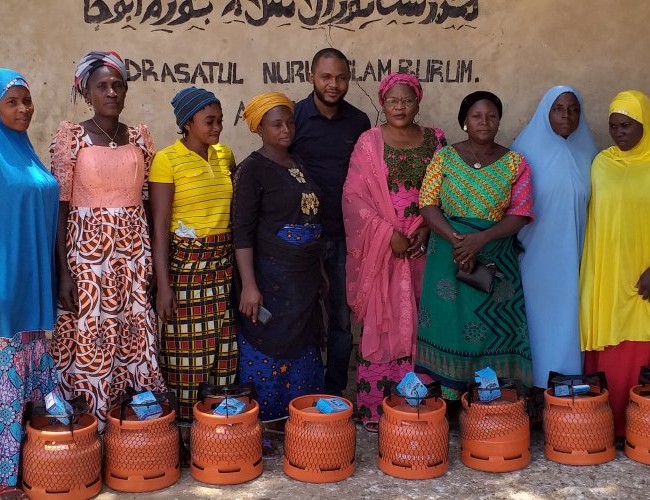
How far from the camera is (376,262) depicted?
14.9 feet

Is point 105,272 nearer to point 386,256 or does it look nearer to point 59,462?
point 59,462

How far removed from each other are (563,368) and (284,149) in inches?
74.7

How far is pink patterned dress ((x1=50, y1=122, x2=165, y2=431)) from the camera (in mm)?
3951

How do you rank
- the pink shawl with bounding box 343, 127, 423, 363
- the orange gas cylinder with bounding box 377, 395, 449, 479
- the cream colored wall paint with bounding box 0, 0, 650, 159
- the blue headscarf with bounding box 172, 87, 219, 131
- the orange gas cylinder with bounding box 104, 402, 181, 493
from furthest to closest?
the cream colored wall paint with bounding box 0, 0, 650, 159, the pink shawl with bounding box 343, 127, 423, 363, the blue headscarf with bounding box 172, 87, 219, 131, the orange gas cylinder with bounding box 377, 395, 449, 479, the orange gas cylinder with bounding box 104, 402, 181, 493

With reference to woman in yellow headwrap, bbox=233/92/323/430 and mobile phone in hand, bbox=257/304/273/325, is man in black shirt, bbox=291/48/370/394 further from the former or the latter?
mobile phone in hand, bbox=257/304/273/325

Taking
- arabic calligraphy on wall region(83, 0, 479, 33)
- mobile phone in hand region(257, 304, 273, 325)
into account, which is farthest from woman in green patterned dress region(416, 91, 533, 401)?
arabic calligraphy on wall region(83, 0, 479, 33)

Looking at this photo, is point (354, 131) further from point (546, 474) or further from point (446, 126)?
point (546, 474)

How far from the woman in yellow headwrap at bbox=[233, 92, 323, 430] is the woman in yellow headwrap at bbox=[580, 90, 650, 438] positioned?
1470 mm

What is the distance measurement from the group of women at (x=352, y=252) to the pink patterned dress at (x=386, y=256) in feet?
0.04

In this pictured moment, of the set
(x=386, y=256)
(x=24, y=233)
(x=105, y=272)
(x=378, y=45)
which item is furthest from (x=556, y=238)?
(x=24, y=233)

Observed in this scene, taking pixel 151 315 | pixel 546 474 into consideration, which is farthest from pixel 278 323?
pixel 546 474

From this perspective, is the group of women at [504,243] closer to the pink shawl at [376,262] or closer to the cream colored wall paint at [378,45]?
the pink shawl at [376,262]

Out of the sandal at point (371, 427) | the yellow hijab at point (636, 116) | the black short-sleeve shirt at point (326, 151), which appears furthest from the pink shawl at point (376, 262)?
the yellow hijab at point (636, 116)

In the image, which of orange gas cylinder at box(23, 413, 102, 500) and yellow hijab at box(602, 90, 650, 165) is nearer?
orange gas cylinder at box(23, 413, 102, 500)
